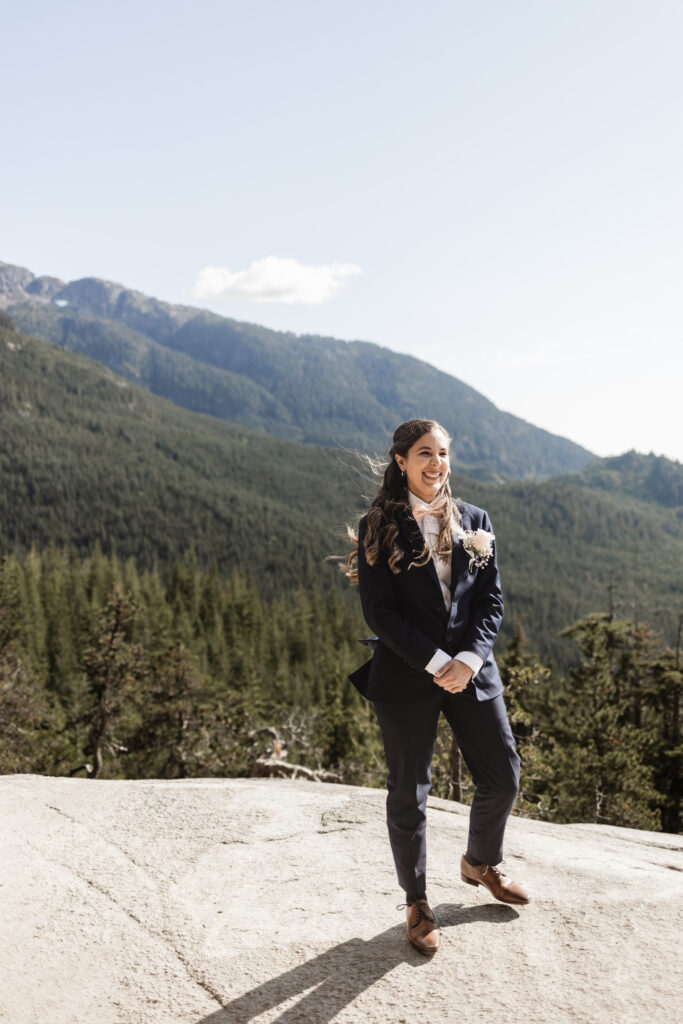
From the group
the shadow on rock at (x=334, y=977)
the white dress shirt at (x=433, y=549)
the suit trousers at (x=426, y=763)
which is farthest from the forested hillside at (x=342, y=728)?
the white dress shirt at (x=433, y=549)

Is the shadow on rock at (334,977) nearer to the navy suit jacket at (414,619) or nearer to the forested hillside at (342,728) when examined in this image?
the navy suit jacket at (414,619)

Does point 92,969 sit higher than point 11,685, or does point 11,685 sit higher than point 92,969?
point 92,969

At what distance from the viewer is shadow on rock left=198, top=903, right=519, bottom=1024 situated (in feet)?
12.3

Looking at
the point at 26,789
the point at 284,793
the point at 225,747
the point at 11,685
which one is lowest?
the point at 225,747

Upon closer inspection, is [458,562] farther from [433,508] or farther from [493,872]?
[493,872]

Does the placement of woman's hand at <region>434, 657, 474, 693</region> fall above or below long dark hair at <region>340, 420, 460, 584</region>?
below

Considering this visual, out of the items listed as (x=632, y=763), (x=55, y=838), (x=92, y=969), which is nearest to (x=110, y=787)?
(x=55, y=838)

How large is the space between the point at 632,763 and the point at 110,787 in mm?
21851

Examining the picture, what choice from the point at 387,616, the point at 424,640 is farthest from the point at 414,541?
the point at 424,640

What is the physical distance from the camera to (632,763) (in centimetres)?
2472

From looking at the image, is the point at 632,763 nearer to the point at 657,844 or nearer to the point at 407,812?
the point at 657,844

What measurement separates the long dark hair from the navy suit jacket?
47 millimetres

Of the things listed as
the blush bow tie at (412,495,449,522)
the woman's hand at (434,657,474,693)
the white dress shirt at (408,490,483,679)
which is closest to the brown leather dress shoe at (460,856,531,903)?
the woman's hand at (434,657,474,693)

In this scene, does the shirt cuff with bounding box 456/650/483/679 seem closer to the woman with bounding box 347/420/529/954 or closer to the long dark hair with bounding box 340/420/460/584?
the woman with bounding box 347/420/529/954
